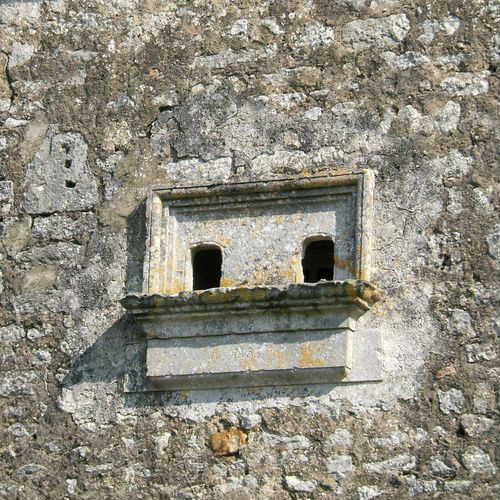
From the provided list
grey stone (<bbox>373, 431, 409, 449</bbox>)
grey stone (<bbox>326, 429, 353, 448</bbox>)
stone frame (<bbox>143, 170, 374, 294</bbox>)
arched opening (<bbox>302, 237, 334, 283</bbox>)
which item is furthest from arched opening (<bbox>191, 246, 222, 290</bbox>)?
grey stone (<bbox>373, 431, 409, 449</bbox>)

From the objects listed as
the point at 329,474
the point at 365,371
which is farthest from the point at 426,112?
the point at 329,474

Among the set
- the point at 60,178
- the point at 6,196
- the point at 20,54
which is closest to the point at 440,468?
the point at 60,178

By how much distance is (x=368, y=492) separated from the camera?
7.06 meters

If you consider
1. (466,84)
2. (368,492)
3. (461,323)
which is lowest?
(368,492)

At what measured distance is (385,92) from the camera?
25.2 ft

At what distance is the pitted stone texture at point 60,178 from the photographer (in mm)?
8062

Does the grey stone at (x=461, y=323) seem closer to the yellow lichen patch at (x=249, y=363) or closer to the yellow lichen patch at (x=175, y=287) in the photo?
the yellow lichen patch at (x=249, y=363)

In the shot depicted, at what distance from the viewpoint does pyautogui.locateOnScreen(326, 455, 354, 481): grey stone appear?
23.4ft

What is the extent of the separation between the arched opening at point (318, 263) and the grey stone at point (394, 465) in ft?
3.30

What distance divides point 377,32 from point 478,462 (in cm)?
220

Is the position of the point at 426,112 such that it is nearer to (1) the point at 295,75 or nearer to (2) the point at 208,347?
(1) the point at 295,75

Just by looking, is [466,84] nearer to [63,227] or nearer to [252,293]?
[252,293]

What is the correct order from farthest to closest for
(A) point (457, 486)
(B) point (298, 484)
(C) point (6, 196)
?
(C) point (6, 196) → (B) point (298, 484) → (A) point (457, 486)

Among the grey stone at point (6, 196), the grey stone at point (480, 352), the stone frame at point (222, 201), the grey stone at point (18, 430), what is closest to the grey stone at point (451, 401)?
the grey stone at point (480, 352)
